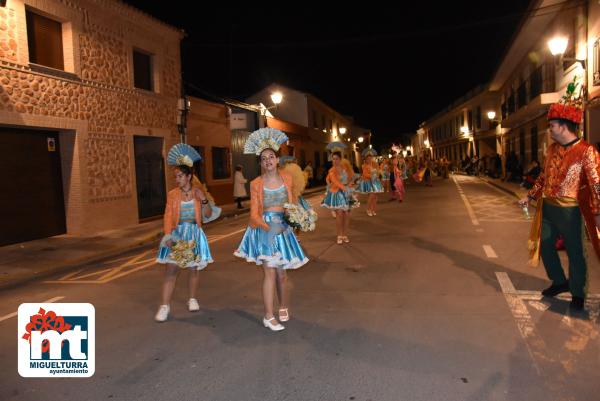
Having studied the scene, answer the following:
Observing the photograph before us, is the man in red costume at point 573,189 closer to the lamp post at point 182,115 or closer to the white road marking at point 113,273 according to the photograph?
the white road marking at point 113,273

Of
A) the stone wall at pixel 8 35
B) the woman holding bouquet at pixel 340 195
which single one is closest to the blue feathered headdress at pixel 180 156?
the woman holding bouquet at pixel 340 195

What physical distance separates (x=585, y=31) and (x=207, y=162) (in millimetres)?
14041

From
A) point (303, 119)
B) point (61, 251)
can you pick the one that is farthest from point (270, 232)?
point (303, 119)

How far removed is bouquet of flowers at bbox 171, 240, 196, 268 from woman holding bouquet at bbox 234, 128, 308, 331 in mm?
665

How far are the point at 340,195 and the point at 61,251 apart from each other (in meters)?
5.74

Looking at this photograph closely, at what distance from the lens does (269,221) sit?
490 cm

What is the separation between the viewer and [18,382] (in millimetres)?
3873

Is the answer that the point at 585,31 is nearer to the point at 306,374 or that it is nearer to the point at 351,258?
the point at 351,258

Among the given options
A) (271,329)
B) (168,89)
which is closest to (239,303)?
(271,329)

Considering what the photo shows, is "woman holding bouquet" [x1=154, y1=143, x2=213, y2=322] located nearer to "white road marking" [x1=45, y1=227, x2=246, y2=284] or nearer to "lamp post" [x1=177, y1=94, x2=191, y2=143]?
"white road marking" [x1=45, y1=227, x2=246, y2=284]

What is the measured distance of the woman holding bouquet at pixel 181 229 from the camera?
5.31 meters

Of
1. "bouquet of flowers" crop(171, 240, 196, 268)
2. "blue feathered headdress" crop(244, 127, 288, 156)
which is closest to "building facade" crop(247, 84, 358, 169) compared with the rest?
"bouquet of flowers" crop(171, 240, 196, 268)

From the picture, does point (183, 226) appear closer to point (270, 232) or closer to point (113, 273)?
point (270, 232)

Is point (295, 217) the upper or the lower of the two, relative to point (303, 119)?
lower
